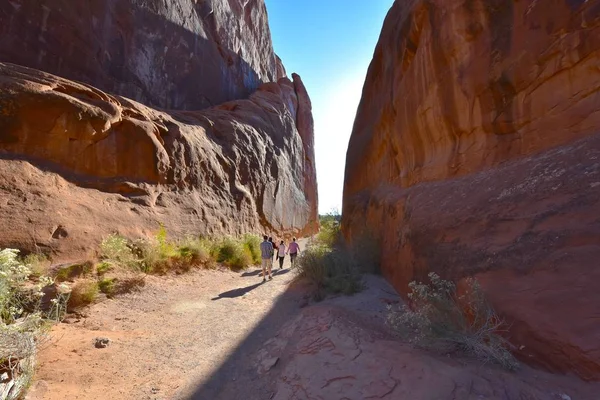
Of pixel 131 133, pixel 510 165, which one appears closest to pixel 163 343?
pixel 510 165

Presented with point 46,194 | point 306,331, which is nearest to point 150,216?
point 46,194

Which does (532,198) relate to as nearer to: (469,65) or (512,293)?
(512,293)

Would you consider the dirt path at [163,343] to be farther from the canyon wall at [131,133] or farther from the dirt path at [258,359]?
the canyon wall at [131,133]

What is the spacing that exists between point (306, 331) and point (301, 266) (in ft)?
12.2

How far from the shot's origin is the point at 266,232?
17.2 meters

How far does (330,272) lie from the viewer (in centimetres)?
741

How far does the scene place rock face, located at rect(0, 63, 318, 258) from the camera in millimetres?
7730

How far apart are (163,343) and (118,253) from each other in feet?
11.7

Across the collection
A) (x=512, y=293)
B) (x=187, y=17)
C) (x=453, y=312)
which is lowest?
(x=453, y=312)

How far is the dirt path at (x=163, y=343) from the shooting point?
147 inches

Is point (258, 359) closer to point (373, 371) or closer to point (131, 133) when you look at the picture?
point (373, 371)

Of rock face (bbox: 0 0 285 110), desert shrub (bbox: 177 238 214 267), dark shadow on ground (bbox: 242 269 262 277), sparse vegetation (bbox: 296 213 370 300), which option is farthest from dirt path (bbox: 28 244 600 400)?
rock face (bbox: 0 0 285 110)

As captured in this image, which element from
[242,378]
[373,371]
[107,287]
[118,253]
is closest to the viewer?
[373,371]

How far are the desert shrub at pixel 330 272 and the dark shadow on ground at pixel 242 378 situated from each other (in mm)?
1231
